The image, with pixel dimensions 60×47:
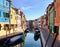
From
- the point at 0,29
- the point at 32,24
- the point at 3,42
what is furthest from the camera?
the point at 32,24

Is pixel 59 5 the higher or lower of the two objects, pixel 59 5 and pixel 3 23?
the higher

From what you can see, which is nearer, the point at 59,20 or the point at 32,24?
the point at 59,20

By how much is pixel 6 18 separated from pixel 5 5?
2.90 meters

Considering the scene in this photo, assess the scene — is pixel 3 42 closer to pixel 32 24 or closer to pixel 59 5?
pixel 59 5

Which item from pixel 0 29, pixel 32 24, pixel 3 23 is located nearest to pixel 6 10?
pixel 3 23

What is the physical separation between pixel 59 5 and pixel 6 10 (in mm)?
16053

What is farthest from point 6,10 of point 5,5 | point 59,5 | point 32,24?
point 32,24

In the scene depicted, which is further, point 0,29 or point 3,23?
point 3,23

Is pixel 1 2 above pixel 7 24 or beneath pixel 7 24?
above

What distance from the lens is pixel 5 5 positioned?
130 feet

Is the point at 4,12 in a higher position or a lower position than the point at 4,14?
higher

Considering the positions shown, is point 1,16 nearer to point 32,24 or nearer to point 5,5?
point 5,5

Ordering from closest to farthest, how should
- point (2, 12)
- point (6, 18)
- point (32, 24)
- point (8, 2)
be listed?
1. point (2, 12)
2. point (6, 18)
3. point (8, 2)
4. point (32, 24)

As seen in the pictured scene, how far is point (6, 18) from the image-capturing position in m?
40.3
